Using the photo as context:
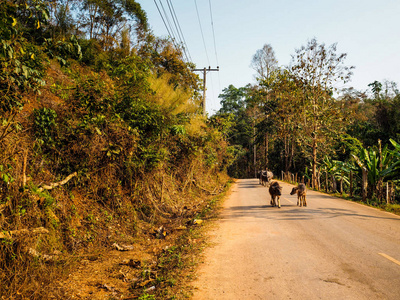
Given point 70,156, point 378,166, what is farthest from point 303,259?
point 378,166

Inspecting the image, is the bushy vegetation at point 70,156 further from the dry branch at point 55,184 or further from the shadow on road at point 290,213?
the shadow on road at point 290,213

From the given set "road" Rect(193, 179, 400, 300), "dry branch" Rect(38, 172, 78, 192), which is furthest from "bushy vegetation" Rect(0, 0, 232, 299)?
"road" Rect(193, 179, 400, 300)

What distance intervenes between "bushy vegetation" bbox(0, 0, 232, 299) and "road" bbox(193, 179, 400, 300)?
2.74 metres

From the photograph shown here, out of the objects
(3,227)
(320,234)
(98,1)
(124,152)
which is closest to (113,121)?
(124,152)

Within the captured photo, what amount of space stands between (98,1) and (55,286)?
33435 millimetres

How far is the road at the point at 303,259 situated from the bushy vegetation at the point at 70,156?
274cm

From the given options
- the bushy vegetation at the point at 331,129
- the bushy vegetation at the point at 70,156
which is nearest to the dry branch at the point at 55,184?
the bushy vegetation at the point at 70,156

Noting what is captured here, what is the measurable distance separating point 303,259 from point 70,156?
623 cm

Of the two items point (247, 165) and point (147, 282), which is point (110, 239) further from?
point (247, 165)

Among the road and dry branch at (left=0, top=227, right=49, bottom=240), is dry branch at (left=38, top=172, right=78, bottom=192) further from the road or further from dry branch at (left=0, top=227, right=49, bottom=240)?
the road

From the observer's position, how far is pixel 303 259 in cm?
559

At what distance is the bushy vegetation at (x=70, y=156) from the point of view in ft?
15.5

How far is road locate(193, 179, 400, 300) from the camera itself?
4320 mm

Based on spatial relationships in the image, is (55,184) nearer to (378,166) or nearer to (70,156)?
(70,156)
